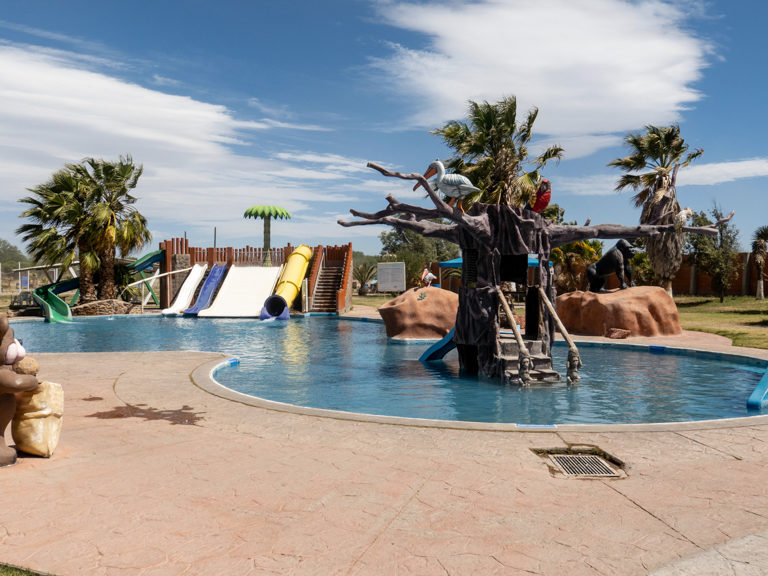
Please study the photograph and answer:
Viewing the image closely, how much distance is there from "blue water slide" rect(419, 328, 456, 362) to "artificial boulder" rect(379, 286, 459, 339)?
13.4 ft

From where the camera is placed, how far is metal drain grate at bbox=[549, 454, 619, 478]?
5156mm

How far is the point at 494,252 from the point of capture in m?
11.4

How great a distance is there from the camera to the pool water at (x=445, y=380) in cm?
892

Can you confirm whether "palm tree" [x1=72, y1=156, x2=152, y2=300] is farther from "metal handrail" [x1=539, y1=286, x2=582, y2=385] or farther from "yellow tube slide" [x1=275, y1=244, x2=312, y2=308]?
"metal handrail" [x1=539, y1=286, x2=582, y2=385]

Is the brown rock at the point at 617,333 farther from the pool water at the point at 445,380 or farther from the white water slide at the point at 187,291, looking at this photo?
the white water slide at the point at 187,291

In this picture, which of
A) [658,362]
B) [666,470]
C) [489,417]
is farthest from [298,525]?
[658,362]

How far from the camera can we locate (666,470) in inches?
205

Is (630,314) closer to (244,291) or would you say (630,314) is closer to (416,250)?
(244,291)

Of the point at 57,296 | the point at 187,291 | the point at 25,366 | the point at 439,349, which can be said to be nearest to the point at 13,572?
the point at 25,366

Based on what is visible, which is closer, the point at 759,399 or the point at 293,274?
the point at 759,399

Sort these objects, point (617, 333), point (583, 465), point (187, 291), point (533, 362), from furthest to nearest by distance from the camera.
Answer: point (187, 291)
point (617, 333)
point (533, 362)
point (583, 465)

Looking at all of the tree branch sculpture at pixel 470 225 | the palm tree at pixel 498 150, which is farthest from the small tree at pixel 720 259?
the tree branch sculpture at pixel 470 225

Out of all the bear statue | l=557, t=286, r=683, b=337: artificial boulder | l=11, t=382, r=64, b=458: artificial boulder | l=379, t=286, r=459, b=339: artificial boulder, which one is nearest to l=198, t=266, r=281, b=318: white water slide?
l=379, t=286, r=459, b=339: artificial boulder

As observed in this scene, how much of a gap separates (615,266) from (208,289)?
20.8 metres
